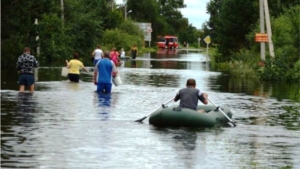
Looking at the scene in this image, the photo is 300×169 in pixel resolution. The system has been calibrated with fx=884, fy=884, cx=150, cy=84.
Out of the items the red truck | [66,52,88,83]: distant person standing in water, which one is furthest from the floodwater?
the red truck

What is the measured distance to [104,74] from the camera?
31000 millimetres

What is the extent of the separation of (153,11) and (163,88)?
14203cm

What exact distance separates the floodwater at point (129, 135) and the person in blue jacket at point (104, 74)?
553 mm

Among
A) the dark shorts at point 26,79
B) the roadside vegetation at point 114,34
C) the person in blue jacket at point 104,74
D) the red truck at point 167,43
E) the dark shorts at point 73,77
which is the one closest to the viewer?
the dark shorts at point 26,79

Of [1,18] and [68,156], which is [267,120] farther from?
[1,18]

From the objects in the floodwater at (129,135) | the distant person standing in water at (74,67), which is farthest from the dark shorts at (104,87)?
the distant person standing in water at (74,67)

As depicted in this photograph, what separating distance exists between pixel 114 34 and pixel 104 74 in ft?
230

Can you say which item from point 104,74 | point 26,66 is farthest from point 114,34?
point 26,66

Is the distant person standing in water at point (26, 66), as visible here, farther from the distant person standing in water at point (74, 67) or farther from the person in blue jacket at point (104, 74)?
the distant person standing in water at point (74, 67)

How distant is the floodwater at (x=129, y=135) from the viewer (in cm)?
1451

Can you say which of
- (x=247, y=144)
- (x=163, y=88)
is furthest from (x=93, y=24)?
(x=247, y=144)

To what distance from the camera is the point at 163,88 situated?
3638cm

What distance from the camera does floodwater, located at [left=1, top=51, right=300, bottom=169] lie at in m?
14.5

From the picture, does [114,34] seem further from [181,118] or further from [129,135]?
[129,135]
